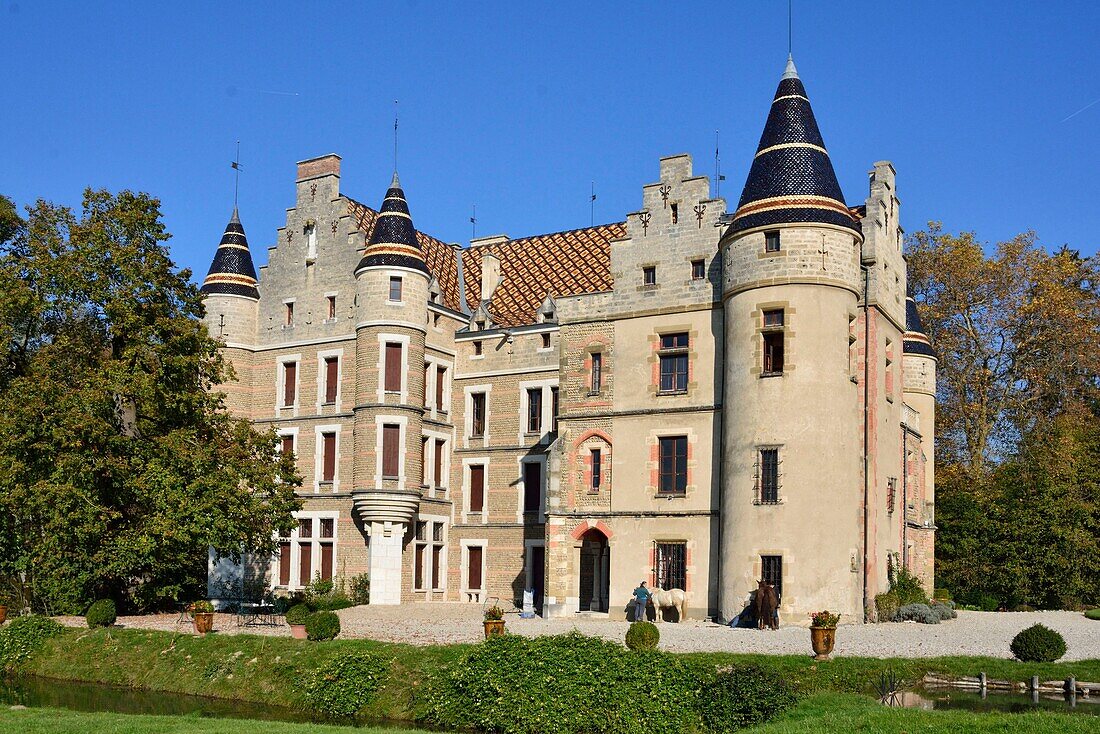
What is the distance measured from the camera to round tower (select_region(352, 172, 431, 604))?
37.3m

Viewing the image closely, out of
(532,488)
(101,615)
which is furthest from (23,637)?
(532,488)

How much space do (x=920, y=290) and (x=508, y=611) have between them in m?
25.2

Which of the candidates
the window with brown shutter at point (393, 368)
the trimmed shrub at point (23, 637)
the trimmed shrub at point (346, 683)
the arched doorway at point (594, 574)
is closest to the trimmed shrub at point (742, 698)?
the trimmed shrub at point (346, 683)

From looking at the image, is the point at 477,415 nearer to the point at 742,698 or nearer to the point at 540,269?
the point at 540,269

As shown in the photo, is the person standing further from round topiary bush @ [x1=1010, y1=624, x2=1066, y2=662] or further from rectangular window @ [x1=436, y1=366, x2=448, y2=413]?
rectangular window @ [x1=436, y1=366, x2=448, y2=413]

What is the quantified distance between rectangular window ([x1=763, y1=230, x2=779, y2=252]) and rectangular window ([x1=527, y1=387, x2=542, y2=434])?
11704 millimetres

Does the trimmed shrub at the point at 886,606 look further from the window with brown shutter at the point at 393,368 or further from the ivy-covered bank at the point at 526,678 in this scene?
the window with brown shutter at the point at 393,368

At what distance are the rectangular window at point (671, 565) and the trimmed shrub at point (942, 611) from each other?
721cm

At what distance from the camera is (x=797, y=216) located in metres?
29.2

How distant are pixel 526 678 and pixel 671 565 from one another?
43.1 feet

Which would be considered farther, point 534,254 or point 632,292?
point 534,254

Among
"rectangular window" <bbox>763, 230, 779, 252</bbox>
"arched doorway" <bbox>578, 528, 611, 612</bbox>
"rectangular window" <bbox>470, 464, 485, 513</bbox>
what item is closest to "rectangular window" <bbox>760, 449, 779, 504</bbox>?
"rectangular window" <bbox>763, 230, 779, 252</bbox>

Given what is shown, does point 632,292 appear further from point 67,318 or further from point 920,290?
point 920,290

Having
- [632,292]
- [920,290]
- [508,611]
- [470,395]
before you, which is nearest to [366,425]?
[470,395]
